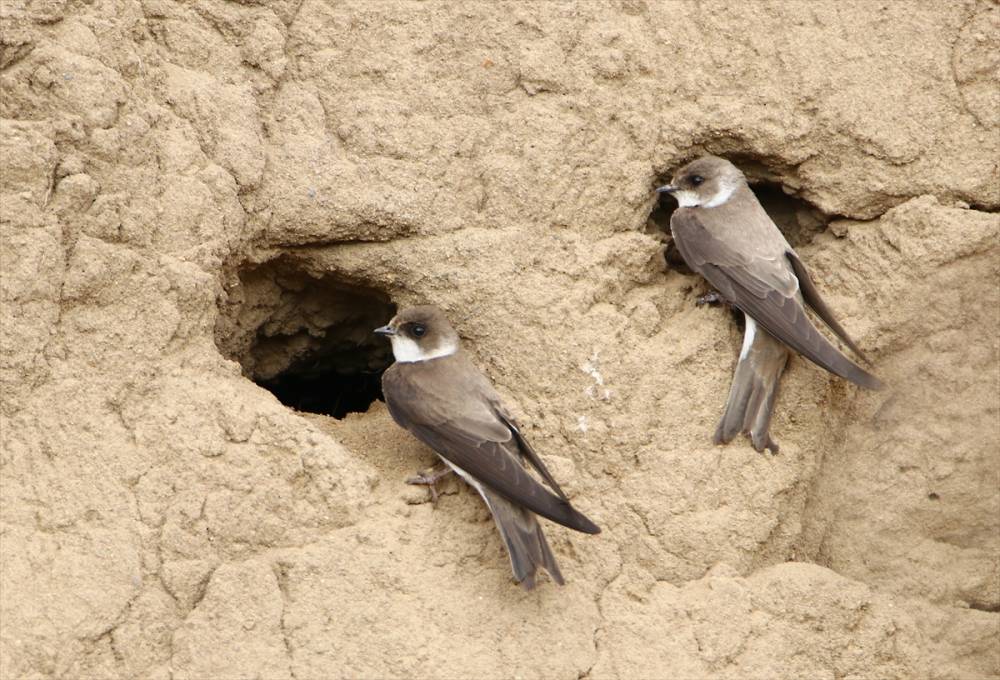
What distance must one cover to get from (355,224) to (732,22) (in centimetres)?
114

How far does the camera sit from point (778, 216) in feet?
13.1

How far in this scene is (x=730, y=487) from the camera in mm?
3502

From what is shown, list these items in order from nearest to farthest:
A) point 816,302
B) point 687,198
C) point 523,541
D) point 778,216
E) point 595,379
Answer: point 523,541, point 595,379, point 816,302, point 687,198, point 778,216

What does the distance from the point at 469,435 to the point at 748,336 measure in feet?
2.67

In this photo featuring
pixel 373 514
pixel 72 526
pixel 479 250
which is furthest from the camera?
pixel 479 250

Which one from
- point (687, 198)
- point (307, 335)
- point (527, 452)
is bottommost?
point (307, 335)

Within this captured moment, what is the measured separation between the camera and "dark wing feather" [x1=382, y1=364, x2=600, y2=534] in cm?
317

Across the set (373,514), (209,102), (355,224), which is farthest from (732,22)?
(373,514)

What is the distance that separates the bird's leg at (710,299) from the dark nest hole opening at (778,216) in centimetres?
19

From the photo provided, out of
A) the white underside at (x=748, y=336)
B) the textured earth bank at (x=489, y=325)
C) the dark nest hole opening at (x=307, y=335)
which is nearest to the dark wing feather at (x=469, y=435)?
the textured earth bank at (x=489, y=325)

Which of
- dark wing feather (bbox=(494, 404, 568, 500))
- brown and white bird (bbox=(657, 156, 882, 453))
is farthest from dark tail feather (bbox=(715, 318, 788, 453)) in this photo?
dark wing feather (bbox=(494, 404, 568, 500))

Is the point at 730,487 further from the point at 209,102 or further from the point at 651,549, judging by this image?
the point at 209,102

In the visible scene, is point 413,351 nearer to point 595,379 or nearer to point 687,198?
point 595,379

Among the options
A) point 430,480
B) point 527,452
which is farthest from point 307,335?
point 527,452
